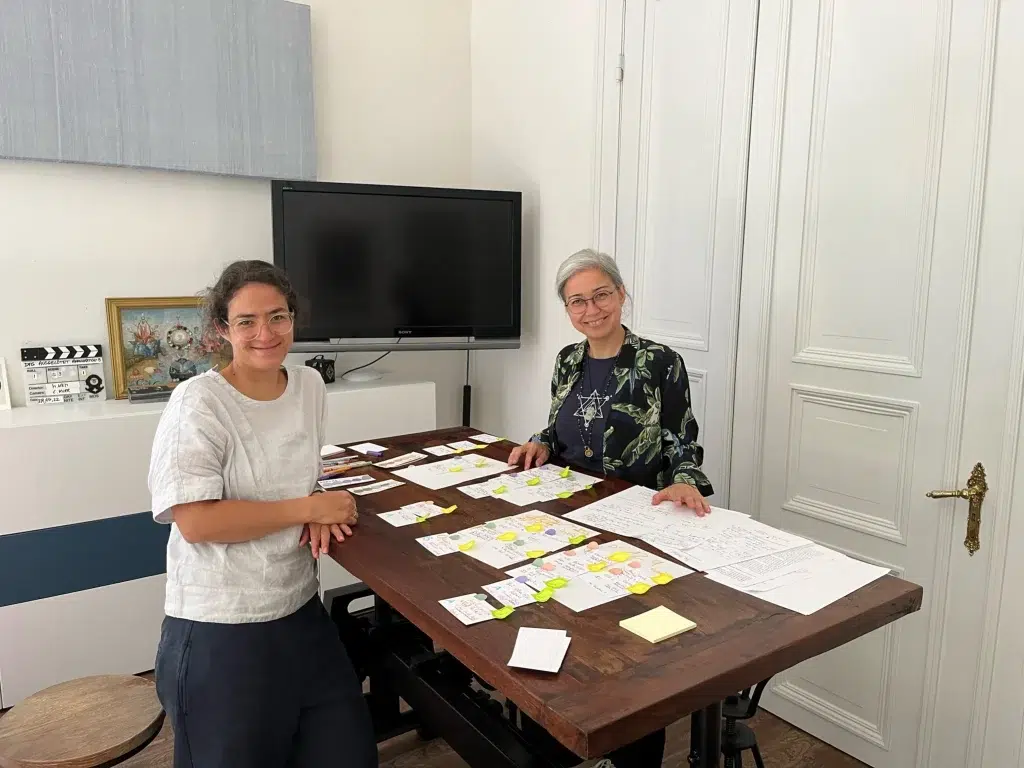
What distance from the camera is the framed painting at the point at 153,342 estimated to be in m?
2.94

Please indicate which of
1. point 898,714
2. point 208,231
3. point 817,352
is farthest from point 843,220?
point 208,231

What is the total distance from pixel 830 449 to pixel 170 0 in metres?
2.87

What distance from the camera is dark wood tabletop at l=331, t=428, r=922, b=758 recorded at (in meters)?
0.97

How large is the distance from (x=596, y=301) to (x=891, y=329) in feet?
2.75

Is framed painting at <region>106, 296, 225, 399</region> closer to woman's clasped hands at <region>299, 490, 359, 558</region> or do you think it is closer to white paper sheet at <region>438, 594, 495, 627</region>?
woman's clasped hands at <region>299, 490, 359, 558</region>

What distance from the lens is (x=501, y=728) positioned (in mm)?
1618

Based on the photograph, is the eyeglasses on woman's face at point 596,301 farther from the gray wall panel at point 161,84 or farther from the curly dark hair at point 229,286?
the gray wall panel at point 161,84

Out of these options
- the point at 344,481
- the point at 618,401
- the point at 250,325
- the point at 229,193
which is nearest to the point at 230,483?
the point at 250,325

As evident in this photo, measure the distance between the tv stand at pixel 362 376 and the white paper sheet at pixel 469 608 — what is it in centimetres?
216

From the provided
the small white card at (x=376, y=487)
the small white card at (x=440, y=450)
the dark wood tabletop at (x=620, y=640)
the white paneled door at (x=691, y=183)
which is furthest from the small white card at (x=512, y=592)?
the white paneled door at (x=691, y=183)

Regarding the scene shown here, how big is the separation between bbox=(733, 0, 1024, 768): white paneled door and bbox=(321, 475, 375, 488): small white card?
1275mm

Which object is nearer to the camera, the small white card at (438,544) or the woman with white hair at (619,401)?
the small white card at (438,544)

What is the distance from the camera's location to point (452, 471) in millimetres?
2035

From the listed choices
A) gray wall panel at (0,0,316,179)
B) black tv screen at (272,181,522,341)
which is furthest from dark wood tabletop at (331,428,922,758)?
gray wall panel at (0,0,316,179)
